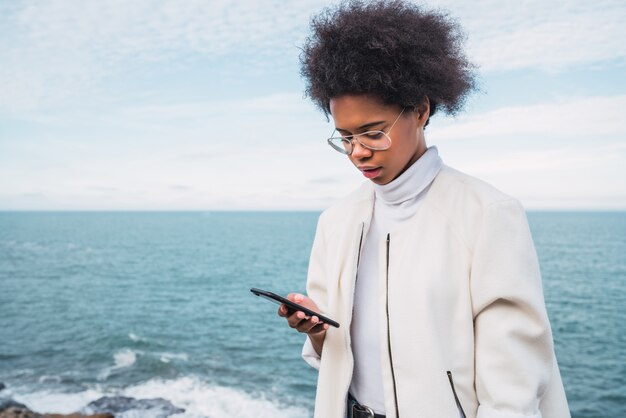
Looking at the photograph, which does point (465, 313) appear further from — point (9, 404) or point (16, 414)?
point (9, 404)

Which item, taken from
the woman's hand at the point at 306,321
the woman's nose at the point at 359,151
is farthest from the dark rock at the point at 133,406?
the woman's nose at the point at 359,151

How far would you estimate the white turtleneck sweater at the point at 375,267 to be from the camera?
6.91 feet

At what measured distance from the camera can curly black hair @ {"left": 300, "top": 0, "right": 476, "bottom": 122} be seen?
1.97 m

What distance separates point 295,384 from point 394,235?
20.4 meters

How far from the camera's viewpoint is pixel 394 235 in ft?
6.98

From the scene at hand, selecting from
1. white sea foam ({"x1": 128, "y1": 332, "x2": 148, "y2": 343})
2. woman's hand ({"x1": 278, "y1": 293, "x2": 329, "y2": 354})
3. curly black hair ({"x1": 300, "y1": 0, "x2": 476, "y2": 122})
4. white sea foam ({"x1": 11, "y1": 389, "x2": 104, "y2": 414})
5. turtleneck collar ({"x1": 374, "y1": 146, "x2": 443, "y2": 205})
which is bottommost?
white sea foam ({"x1": 128, "y1": 332, "x2": 148, "y2": 343})

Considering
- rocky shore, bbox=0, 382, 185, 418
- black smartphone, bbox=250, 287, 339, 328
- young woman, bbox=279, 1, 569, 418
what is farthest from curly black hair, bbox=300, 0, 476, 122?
rocky shore, bbox=0, 382, 185, 418

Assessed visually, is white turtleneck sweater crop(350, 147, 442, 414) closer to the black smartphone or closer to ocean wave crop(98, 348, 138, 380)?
the black smartphone

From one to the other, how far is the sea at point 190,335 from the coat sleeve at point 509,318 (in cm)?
1662

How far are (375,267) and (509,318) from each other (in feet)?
2.01

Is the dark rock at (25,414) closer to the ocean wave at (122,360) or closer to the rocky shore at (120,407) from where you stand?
the rocky shore at (120,407)

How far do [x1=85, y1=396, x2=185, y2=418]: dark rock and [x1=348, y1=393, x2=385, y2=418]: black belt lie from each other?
15.7 m

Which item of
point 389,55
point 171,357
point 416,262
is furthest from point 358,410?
point 171,357

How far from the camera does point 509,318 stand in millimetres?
1820
